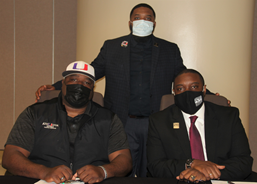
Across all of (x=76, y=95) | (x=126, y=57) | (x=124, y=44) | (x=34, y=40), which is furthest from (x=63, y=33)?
(x=76, y=95)

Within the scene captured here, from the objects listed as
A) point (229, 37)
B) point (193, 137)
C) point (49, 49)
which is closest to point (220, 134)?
point (193, 137)

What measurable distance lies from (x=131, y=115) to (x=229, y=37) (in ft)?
4.98

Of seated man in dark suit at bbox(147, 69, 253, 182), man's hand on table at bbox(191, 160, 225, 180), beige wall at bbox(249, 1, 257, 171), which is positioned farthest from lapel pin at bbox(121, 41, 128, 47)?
beige wall at bbox(249, 1, 257, 171)

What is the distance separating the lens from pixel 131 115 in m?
2.48

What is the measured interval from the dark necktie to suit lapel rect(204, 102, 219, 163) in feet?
0.17

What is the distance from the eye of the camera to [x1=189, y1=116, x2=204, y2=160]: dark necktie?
1815mm

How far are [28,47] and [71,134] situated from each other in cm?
326

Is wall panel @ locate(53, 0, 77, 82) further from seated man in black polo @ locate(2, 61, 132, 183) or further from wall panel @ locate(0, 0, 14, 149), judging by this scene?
seated man in black polo @ locate(2, 61, 132, 183)

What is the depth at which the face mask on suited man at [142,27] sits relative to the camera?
246 centimetres

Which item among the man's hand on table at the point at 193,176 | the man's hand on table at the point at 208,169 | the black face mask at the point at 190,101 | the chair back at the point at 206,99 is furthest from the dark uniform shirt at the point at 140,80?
the man's hand on table at the point at 193,176

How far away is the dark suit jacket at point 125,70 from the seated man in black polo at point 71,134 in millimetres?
527

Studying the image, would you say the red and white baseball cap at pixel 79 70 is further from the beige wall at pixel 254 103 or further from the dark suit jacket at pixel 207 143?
the beige wall at pixel 254 103

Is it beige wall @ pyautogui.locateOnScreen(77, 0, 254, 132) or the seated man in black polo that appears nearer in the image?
the seated man in black polo

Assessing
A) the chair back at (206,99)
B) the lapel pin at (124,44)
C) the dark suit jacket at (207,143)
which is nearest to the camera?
the dark suit jacket at (207,143)
